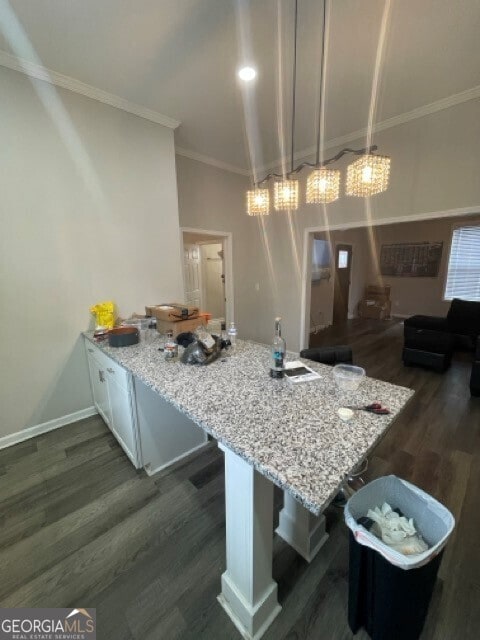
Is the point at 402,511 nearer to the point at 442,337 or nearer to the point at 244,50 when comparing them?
the point at 244,50

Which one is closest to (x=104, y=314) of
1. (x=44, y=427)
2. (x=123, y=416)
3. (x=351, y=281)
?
(x=123, y=416)

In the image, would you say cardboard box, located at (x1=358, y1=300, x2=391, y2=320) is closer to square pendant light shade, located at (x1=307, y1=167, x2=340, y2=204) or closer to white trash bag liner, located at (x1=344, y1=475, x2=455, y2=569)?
square pendant light shade, located at (x1=307, y1=167, x2=340, y2=204)

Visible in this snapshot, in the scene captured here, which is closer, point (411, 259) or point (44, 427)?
point (44, 427)

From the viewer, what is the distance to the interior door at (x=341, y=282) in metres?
6.45

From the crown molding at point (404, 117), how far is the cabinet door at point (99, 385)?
356 centimetres

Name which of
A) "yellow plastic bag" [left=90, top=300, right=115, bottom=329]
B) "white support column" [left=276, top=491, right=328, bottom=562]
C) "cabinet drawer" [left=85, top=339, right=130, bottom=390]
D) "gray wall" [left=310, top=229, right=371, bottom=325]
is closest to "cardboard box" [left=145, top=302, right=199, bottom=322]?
"yellow plastic bag" [left=90, top=300, right=115, bottom=329]

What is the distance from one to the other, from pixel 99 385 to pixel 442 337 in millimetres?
4129

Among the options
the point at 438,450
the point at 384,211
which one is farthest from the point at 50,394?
the point at 384,211

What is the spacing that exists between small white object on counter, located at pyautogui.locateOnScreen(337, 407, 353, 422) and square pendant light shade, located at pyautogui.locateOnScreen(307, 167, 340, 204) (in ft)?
4.06

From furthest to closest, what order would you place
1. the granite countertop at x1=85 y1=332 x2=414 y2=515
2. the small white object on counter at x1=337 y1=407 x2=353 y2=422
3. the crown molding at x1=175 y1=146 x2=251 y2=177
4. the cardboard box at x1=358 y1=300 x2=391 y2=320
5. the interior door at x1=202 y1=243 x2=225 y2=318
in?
the cardboard box at x1=358 y1=300 x2=391 y2=320, the interior door at x1=202 y1=243 x2=225 y2=318, the crown molding at x1=175 y1=146 x2=251 y2=177, the small white object on counter at x1=337 y1=407 x2=353 y2=422, the granite countertop at x1=85 y1=332 x2=414 y2=515

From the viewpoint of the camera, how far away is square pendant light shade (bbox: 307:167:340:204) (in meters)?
1.54

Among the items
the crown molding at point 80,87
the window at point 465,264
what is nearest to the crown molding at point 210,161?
the crown molding at point 80,87

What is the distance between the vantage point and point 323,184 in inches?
61.0

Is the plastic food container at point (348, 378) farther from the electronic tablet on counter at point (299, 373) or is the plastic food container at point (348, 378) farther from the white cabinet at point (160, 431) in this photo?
the white cabinet at point (160, 431)
